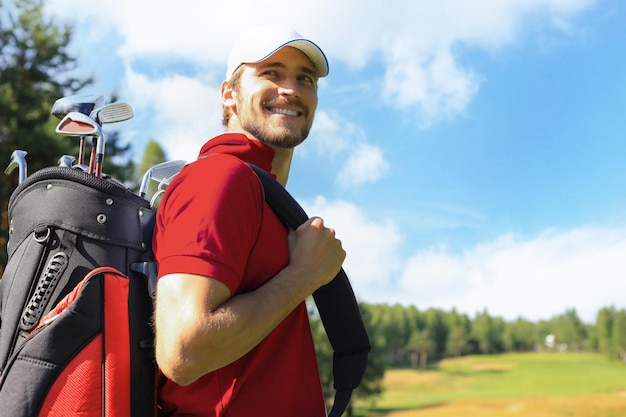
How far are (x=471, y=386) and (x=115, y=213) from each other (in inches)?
3503

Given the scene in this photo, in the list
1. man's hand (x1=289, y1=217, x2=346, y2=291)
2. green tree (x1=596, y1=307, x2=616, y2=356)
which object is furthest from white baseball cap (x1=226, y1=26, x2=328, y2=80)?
green tree (x1=596, y1=307, x2=616, y2=356)

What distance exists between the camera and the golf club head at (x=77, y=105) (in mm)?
2477

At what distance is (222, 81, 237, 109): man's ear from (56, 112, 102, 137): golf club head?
48 cm

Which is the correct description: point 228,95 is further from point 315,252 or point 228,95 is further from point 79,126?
point 315,252

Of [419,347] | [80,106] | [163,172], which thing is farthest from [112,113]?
[419,347]

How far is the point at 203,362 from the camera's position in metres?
1.76

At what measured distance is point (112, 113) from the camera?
2.53m

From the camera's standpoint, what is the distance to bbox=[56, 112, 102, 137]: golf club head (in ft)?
7.73

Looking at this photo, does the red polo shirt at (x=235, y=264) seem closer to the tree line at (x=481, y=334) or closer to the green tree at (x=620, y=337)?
the tree line at (x=481, y=334)

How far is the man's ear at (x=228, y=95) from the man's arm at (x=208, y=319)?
35.4 inches

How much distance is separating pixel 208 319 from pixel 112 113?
1.13 meters

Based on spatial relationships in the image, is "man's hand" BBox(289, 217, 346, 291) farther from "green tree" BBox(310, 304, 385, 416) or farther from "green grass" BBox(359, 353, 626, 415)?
"green grass" BBox(359, 353, 626, 415)

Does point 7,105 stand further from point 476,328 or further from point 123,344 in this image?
point 476,328

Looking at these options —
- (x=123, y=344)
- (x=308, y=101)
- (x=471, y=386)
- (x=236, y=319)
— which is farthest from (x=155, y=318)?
(x=471, y=386)
